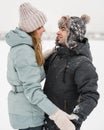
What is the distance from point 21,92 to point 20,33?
294mm

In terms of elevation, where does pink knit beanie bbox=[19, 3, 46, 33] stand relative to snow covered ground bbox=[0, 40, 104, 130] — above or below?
above

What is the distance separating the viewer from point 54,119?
1800mm

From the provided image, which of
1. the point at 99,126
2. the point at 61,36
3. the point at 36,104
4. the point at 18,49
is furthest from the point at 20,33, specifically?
the point at 99,126

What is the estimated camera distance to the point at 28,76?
1.82 meters

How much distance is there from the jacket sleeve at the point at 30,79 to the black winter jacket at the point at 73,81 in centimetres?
11

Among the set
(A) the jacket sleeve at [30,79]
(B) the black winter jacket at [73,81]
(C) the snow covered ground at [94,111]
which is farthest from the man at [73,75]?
(C) the snow covered ground at [94,111]

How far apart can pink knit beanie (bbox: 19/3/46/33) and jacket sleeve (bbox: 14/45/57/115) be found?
4.4 inches

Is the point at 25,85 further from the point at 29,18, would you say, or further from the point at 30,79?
the point at 29,18

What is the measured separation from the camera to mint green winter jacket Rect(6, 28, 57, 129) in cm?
181

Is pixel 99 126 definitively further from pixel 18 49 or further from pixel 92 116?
pixel 18 49

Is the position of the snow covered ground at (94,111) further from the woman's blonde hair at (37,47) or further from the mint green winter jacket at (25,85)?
the woman's blonde hair at (37,47)

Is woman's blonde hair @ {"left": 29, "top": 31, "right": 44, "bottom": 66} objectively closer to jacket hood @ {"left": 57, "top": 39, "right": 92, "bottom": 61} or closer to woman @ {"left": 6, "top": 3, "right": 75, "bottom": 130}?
woman @ {"left": 6, "top": 3, "right": 75, "bottom": 130}

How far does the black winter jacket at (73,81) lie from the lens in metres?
1.80

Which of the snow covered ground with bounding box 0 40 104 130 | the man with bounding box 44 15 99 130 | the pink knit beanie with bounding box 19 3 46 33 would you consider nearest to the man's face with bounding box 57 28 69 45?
the man with bounding box 44 15 99 130
